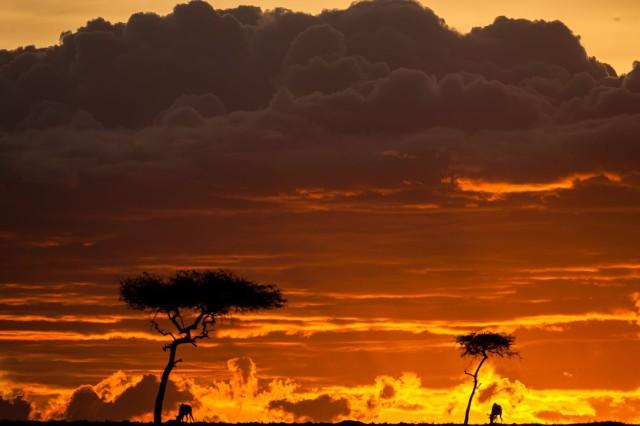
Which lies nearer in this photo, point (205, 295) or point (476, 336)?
point (205, 295)

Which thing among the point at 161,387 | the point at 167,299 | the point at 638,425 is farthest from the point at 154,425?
the point at 638,425

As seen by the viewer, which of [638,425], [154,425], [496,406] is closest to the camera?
[154,425]

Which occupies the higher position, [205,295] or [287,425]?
[205,295]

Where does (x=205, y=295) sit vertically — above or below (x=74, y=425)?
above

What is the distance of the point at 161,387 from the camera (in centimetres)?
10606

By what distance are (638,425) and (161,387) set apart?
122ft

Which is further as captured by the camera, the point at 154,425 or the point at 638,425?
the point at 638,425

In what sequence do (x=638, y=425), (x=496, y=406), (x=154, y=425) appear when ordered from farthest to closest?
(x=496, y=406) → (x=638, y=425) → (x=154, y=425)

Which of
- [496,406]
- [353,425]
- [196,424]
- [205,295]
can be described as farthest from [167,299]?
[496,406]

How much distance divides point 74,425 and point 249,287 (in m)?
19.3

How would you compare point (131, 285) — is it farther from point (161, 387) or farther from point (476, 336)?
point (476, 336)

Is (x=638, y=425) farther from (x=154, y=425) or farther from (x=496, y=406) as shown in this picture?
(x=154, y=425)

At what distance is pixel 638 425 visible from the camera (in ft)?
365

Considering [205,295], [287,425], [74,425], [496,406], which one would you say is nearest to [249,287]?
[205,295]
